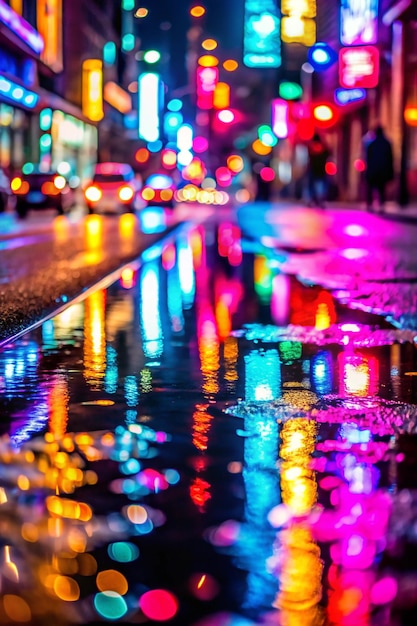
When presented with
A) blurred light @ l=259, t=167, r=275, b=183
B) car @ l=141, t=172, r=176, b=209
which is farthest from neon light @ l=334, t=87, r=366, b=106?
blurred light @ l=259, t=167, r=275, b=183

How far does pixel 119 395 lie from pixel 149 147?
368 ft

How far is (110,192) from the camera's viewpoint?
150 feet

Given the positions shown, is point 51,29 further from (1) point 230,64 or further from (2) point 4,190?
(1) point 230,64

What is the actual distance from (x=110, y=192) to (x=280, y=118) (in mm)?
38676

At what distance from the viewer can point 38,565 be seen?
3.26 meters

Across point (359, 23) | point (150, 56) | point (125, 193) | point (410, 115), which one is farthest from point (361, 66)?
point (150, 56)

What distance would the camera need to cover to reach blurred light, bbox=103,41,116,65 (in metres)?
97.7

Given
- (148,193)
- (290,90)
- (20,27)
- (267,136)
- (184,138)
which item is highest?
(20,27)

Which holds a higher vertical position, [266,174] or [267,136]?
[267,136]

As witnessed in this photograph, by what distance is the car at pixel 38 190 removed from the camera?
40.2 meters

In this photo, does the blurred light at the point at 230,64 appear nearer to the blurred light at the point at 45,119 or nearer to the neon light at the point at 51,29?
the neon light at the point at 51,29

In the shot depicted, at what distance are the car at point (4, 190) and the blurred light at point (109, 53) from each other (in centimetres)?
5850

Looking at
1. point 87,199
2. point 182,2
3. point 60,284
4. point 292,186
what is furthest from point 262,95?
point 60,284

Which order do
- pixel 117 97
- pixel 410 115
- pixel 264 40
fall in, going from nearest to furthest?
pixel 410 115 < pixel 264 40 < pixel 117 97
